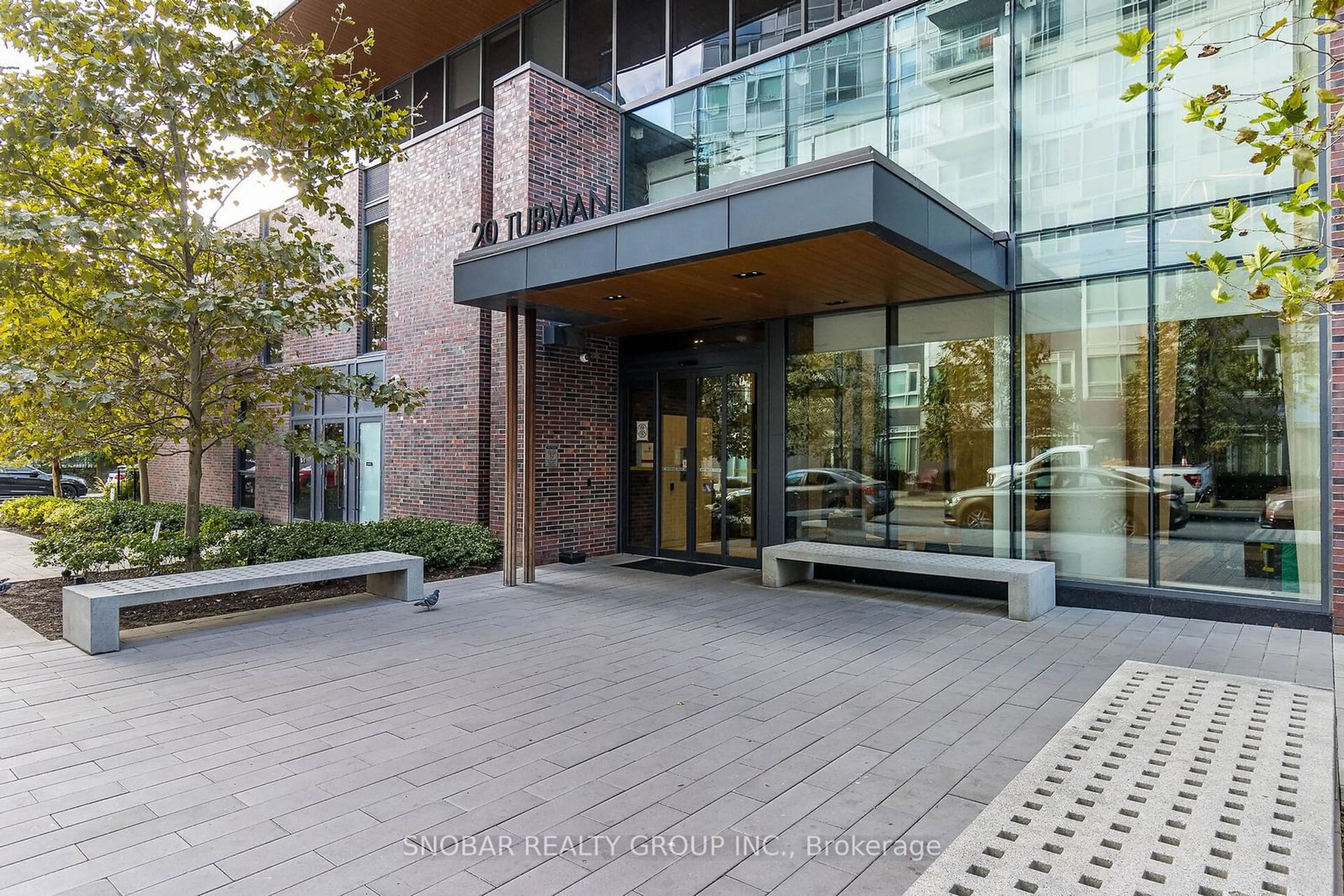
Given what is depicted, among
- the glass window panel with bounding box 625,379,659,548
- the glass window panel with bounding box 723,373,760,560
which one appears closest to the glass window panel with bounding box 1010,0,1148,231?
the glass window panel with bounding box 723,373,760,560

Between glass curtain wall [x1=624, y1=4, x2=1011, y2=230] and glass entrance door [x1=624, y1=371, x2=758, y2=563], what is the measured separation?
107 inches

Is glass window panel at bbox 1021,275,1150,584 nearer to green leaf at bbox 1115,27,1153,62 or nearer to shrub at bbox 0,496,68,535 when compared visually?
green leaf at bbox 1115,27,1153,62

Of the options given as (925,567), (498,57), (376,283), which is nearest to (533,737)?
(925,567)

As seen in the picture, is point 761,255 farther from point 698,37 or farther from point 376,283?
point 376,283

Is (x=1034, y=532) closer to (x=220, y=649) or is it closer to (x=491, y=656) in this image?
(x=491, y=656)

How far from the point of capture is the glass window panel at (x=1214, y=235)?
653cm

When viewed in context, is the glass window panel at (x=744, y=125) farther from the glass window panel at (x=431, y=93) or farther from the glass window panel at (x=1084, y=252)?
the glass window panel at (x=431, y=93)

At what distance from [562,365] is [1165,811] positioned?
8.83m

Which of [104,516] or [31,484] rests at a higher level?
[31,484]

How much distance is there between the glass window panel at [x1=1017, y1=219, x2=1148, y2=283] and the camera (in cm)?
738

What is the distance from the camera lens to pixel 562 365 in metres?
10.4

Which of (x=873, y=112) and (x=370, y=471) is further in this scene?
(x=370, y=471)

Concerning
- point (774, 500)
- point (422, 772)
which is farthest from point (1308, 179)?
point (422, 772)

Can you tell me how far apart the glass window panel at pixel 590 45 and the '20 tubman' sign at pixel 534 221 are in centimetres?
243
